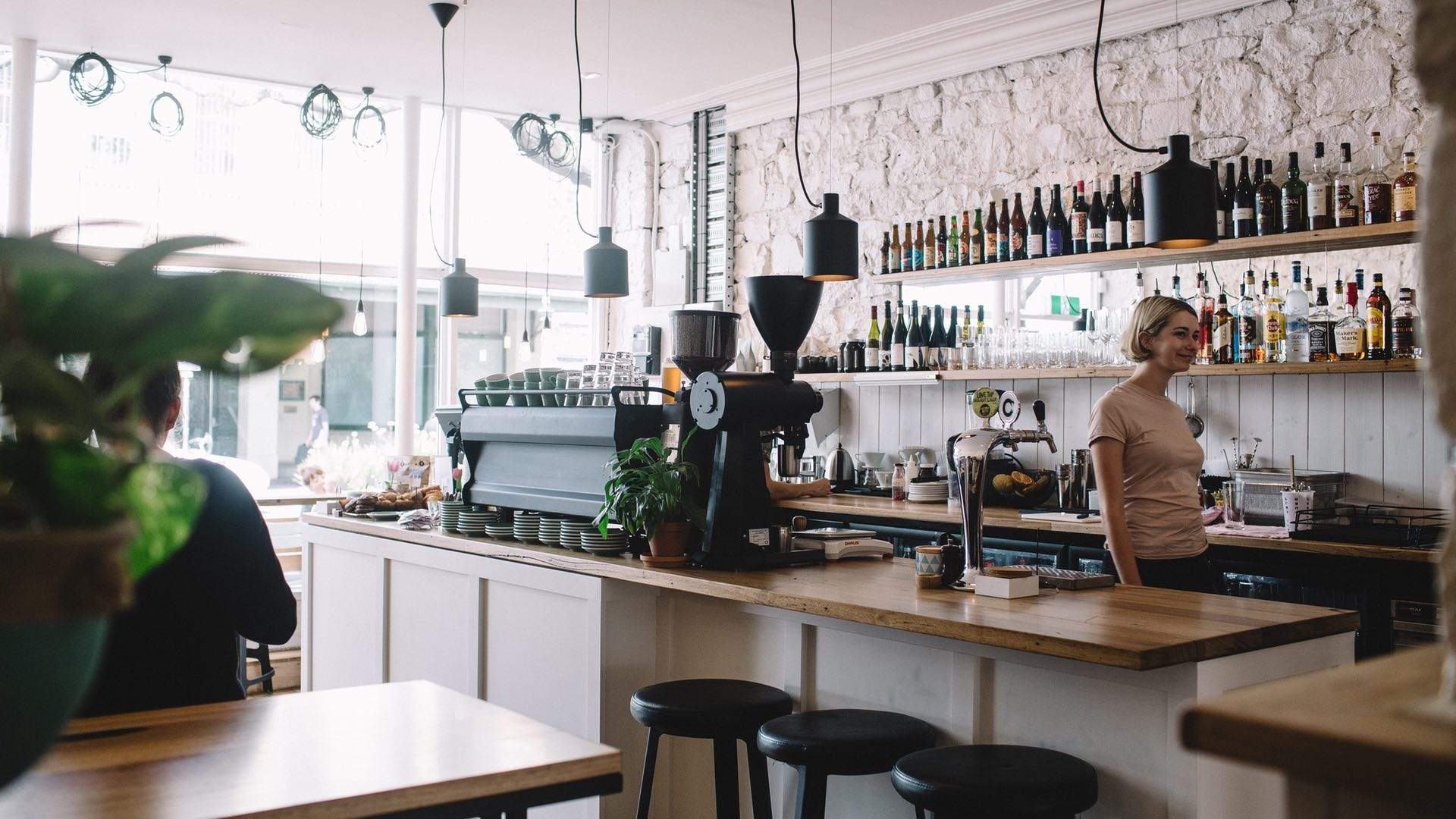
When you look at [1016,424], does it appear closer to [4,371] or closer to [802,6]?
[802,6]

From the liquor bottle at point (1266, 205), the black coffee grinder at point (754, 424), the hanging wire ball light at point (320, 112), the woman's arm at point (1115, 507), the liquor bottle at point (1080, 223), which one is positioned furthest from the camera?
the hanging wire ball light at point (320, 112)

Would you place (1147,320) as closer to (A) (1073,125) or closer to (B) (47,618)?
(A) (1073,125)

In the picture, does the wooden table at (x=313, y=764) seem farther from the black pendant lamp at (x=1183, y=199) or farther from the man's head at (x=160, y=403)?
the black pendant lamp at (x=1183, y=199)

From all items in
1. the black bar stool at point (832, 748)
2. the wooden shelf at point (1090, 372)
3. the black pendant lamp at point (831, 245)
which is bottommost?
the black bar stool at point (832, 748)

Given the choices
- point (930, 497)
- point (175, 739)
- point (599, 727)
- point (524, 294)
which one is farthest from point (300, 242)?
point (175, 739)

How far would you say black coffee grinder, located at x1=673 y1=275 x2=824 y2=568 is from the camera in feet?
10.4

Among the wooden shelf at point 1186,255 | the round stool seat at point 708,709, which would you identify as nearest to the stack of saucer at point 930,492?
the wooden shelf at point 1186,255

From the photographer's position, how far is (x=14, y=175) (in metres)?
6.35

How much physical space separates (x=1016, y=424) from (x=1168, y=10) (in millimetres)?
1960

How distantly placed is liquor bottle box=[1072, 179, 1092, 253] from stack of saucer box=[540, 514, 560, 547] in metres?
2.73

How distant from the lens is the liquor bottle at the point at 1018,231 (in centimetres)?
546

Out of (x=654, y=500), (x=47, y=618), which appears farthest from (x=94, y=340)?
(x=654, y=500)

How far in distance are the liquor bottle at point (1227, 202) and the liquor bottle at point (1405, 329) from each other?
2.16 ft

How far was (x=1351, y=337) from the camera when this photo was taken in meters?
4.28
